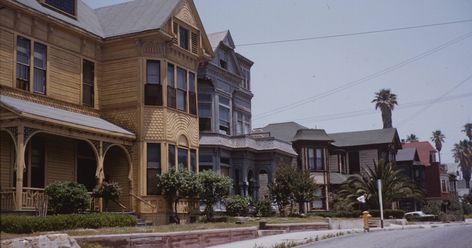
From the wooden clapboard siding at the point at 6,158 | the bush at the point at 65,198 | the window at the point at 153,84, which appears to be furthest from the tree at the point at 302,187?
the wooden clapboard siding at the point at 6,158

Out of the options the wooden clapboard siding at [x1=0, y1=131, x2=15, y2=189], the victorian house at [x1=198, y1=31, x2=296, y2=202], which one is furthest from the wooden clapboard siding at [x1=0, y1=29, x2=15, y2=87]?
the victorian house at [x1=198, y1=31, x2=296, y2=202]

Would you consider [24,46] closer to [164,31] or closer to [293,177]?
[164,31]

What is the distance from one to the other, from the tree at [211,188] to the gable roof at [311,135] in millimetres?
27282

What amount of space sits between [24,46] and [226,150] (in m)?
17.3

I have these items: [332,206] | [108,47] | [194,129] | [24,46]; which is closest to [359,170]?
[332,206]

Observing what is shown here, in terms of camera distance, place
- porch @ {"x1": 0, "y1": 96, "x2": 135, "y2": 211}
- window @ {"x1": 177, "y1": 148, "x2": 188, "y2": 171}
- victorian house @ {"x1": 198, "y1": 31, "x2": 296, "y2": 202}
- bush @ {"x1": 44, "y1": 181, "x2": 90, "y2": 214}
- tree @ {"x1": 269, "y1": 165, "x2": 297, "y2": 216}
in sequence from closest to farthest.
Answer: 1. porch @ {"x1": 0, "y1": 96, "x2": 135, "y2": 211}
2. bush @ {"x1": 44, "y1": 181, "x2": 90, "y2": 214}
3. window @ {"x1": 177, "y1": 148, "x2": 188, "y2": 171}
4. victorian house @ {"x1": 198, "y1": 31, "x2": 296, "y2": 202}
5. tree @ {"x1": 269, "y1": 165, "x2": 297, "y2": 216}

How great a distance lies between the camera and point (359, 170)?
6738 cm

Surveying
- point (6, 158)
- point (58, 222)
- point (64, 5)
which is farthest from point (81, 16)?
point (58, 222)

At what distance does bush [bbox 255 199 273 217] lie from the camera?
125 ft

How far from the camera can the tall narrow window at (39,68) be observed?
85.5 ft

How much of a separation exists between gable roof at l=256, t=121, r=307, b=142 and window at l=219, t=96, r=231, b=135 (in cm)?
1796

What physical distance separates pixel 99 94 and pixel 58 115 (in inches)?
213

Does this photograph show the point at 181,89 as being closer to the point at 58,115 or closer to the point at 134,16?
the point at 134,16

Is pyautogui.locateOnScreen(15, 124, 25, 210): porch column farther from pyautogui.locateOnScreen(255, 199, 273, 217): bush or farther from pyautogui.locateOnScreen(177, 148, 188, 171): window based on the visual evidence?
pyautogui.locateOnScreen(255, 199, 273, 217): bush
